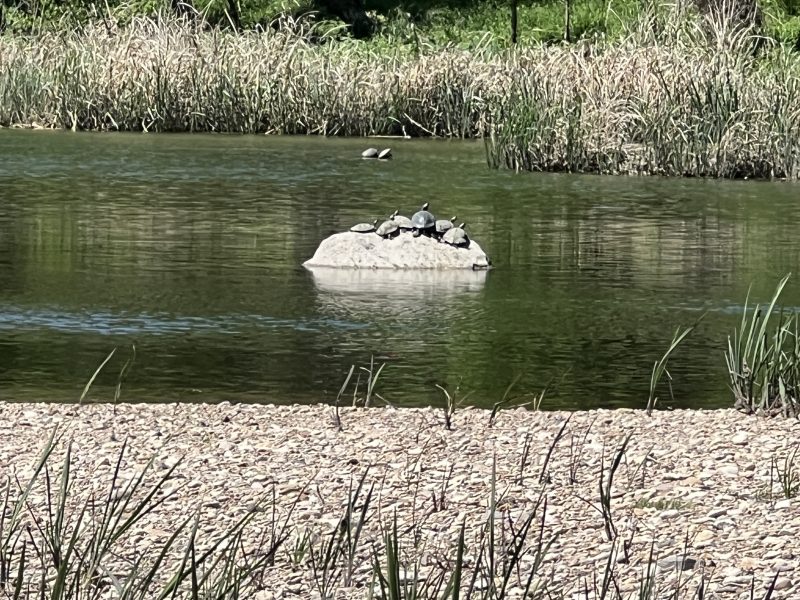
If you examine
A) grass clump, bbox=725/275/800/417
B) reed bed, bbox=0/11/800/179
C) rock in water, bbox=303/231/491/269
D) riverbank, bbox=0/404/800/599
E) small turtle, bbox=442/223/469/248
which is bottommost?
riverbank, bbox=0/404/800/599

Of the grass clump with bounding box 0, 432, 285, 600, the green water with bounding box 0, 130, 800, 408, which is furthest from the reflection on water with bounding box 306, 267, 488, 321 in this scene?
the grass clump with bounding box 0, 432, 285, 600

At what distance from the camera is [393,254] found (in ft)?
44.4

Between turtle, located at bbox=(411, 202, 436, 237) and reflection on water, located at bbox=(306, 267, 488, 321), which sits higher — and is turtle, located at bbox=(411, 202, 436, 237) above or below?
Answer: above

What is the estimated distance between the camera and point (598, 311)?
11.5 meters

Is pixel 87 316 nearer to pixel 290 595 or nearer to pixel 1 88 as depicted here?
pixel 290 595

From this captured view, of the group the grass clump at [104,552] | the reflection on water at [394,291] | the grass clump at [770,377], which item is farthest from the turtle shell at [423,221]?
the grass clump at [104,552]

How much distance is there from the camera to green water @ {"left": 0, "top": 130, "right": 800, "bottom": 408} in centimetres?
920

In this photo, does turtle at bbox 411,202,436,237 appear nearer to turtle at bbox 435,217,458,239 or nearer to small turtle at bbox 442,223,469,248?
turtle at bbox 435,217,458,239

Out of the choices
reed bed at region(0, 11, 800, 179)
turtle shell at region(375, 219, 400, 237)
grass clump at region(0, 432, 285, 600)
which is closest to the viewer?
grass clump at region(0, 432, 285, 600)

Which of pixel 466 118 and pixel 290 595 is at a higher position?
pixel 466 118

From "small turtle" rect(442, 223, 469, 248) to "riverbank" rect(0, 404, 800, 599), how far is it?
17.9 ft

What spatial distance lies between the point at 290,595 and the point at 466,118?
2148 centimetres

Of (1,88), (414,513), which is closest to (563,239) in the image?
(414,513)

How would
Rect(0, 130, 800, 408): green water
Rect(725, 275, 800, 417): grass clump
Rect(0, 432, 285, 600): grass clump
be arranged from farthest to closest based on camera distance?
Rect(0, 130, 800, 408): green water, Rect(725, 275, 800, 417): grass clump, Rect(0, 432, 285, 600): grass clump
